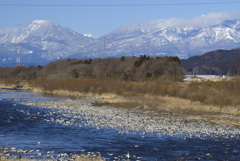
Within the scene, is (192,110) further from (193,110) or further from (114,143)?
(114,143)

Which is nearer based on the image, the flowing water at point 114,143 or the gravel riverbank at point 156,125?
the flowing water at point 114,143

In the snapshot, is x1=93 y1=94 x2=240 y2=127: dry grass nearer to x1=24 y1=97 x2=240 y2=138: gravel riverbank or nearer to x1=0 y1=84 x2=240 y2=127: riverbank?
x1=0 y1=84 x2=240 y2=127: riverbank

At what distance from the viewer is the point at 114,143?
24.1 meters

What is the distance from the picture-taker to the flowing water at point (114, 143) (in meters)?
21.0

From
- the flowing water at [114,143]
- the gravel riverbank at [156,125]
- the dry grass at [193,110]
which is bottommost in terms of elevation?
the flowing water at [114,143]

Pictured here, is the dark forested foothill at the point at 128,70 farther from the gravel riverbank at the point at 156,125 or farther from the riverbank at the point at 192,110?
the gravel riverbank at the point at 156,125

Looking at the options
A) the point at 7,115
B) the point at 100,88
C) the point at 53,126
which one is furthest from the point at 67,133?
the point at 100,88

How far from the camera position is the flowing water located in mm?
21031

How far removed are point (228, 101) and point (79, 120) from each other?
2172 centimetres

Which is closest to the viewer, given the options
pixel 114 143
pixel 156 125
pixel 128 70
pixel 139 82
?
pixel 114 143

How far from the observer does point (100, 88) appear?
7419 centimetres

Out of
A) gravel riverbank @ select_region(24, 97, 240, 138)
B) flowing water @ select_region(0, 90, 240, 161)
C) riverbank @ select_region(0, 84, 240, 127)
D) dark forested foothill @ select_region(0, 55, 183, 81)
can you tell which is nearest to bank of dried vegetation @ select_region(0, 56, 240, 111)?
dark forested foothill @ select_region(0, 55, 183, 81)

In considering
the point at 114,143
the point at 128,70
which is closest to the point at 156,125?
the point at 114,143

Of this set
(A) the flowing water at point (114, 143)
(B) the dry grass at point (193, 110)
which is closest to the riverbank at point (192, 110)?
(B) the dry grass at point (193, 110)
